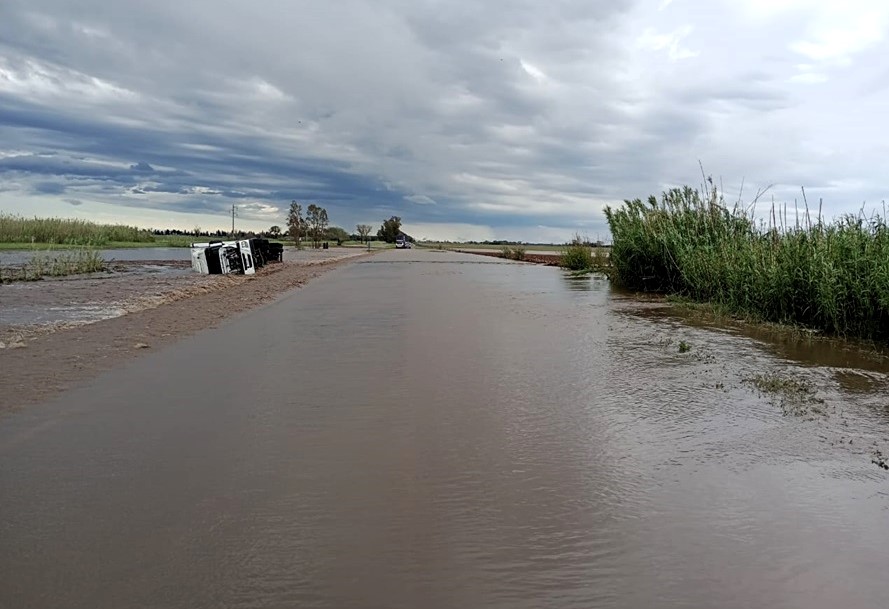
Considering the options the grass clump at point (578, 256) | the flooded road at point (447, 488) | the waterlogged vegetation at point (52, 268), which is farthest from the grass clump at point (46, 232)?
the flooded road at point (447, 488)

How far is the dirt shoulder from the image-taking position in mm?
6383

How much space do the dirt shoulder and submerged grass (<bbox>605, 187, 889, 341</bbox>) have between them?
34.0 feet

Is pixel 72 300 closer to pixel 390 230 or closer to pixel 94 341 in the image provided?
pixel 94 341

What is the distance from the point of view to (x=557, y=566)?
298 cm

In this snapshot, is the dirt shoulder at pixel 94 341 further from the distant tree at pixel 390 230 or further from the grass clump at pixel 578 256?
the distant tree at pixel 390 230

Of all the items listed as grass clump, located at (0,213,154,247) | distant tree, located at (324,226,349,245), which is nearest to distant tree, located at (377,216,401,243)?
distant tree, located at (324,226,349,245)

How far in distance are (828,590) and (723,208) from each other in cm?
1811

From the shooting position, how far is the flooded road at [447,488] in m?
2.80

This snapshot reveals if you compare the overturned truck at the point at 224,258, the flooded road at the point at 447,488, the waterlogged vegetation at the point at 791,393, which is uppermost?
the overturned truck at the point at 224,258

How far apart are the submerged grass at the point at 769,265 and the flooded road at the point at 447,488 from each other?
101 inches

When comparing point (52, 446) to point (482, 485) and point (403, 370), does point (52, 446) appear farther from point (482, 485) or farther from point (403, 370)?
point (403, 370)

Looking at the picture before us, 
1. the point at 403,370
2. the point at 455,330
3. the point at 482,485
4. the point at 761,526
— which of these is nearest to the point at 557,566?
the point at 482,485

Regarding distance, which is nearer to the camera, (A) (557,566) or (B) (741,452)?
(A) (557,566)

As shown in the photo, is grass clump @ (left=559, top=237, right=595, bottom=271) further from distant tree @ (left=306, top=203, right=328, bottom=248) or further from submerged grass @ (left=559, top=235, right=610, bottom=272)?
distant tree @ (left=306, top=203, right=328, bottom=248)
